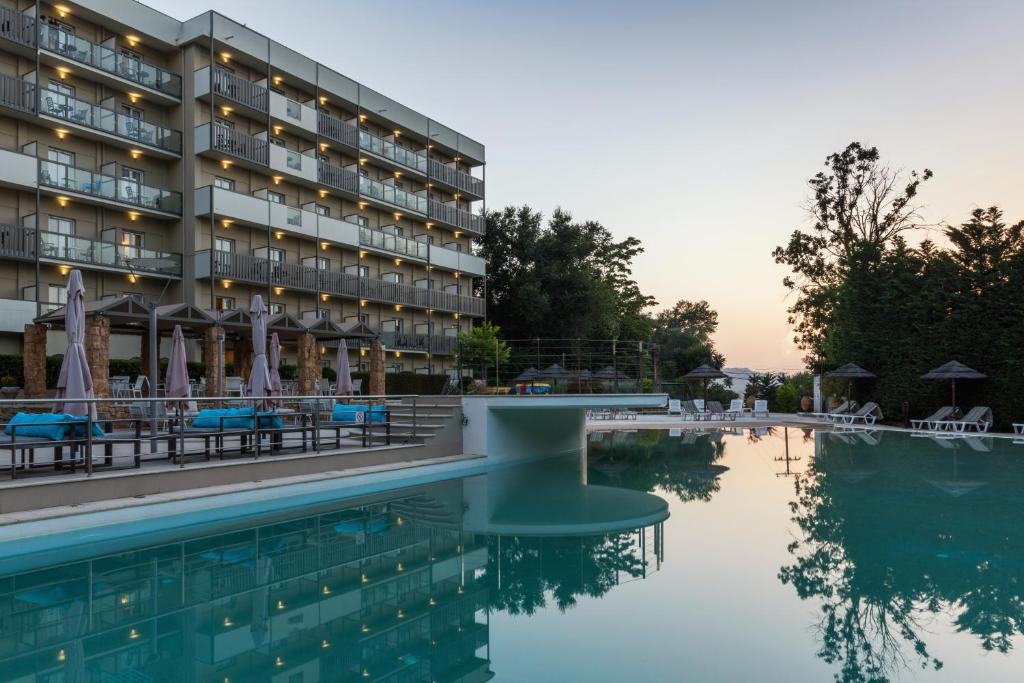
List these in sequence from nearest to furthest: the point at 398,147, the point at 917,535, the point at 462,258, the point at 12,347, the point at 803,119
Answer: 1. the point at 917,535
2. the point at 12,347
3. the point at 803,119
4. the point at 398,147
5. the point at 462,258

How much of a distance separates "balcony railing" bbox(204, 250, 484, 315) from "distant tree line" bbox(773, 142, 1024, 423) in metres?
18.0

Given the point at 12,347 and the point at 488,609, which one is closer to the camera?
the point at 488,609

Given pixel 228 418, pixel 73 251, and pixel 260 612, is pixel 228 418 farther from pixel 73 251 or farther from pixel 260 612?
pixel 73 251

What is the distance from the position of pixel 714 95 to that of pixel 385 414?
16755mm

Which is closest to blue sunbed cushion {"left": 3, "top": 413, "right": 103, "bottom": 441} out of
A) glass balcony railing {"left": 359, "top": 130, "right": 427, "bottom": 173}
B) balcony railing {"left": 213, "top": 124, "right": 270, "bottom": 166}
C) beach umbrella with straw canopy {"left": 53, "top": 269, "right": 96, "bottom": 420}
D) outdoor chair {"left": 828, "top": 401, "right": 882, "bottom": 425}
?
beach umbrella with straw canopy {"left": 53, "top": 269, "right": 96, "bottom": 420}

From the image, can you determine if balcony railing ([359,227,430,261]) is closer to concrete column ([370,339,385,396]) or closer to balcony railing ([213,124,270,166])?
balcony railing ([213,124,270,166])

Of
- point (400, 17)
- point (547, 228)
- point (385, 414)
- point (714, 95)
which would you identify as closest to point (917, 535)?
point (385, 414)

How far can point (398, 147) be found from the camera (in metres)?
34.4

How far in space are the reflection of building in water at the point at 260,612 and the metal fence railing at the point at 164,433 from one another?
5.76 feet

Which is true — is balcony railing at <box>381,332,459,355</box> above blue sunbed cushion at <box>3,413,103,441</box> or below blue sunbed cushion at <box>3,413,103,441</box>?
above

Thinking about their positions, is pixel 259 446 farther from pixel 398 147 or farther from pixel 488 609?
pixel 398 147

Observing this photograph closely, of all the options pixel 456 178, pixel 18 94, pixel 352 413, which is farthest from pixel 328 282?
pixel 352 413

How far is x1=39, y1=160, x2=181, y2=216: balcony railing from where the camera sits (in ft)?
Answer: 71.4

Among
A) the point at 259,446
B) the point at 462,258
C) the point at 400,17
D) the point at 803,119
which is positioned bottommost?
the point at 259,446
